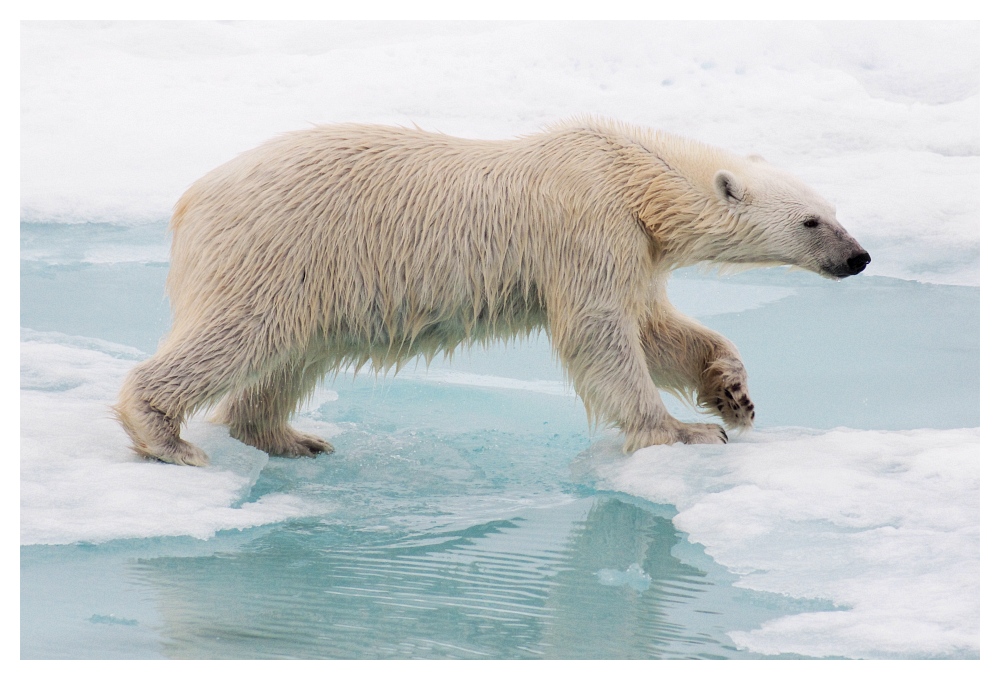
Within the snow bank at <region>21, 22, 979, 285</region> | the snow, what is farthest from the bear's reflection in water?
the snow bank at <region>21, 22, 979, 285</region>

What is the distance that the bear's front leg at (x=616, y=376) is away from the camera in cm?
444

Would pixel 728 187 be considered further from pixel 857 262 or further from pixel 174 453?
pixel 174 453

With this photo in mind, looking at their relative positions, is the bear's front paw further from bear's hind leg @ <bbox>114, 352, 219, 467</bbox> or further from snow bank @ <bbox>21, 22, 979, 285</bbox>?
snow bank @ <bbox>21, 22, 979, 285</bbox>

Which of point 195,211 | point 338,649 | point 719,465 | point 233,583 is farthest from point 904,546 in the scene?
point 195,211

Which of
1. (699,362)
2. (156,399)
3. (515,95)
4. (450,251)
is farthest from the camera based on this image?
(515,95)

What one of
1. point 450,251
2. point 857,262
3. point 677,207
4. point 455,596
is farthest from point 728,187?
point 455,596

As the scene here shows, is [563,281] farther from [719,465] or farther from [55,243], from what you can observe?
[55,243]

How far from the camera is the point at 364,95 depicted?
10.9 metres

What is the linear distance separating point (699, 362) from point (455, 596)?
6.93 feet

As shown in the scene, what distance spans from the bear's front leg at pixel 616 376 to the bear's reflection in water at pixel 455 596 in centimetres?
62

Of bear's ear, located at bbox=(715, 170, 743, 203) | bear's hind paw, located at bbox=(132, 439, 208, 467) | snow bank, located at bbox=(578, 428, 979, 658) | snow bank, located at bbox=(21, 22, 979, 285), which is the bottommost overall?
bear's hind paw, located at bbox=(132, 439, 208, 467)

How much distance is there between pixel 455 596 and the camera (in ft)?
10.8

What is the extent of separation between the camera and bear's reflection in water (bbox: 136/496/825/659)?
2.98m

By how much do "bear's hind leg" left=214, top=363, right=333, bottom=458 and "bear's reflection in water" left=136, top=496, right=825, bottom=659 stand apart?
95 centimetres
